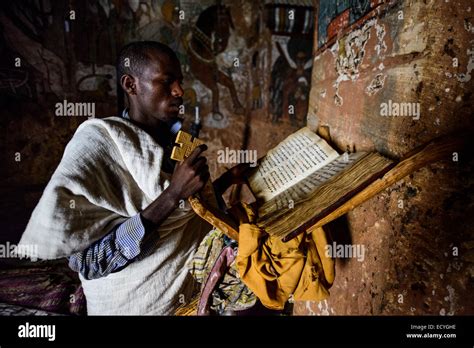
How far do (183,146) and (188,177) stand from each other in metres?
0.09

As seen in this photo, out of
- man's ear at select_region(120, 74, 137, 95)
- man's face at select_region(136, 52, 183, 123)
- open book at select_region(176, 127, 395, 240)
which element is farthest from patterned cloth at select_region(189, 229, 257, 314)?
man's ear at select_region(120, 74, 137, 95)

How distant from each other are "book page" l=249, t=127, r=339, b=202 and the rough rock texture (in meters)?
0.12

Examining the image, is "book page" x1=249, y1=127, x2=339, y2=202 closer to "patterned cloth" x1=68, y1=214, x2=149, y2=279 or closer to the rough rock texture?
the rough rock texture

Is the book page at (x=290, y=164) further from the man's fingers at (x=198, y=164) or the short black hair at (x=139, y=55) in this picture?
the short black hair at (x=139, y=55)

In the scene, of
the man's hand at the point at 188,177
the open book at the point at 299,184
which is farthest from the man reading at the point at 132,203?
the open book at the point at 299,184

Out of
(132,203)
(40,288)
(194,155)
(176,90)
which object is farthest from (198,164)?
(40,288)

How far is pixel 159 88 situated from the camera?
43.4 inches

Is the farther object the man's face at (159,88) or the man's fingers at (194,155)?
the man's face at (159,88)

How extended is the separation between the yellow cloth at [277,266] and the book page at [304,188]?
6 cm

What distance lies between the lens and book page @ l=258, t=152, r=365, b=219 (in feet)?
2.65

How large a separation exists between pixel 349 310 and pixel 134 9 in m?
2.68

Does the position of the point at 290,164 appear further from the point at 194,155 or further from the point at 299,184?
the point at 194,155

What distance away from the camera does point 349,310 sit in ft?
3.31

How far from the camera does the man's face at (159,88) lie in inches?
43.1
